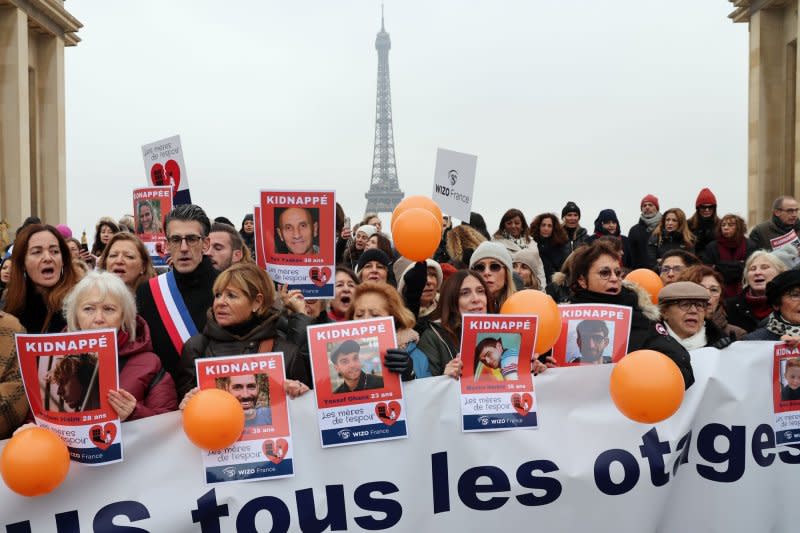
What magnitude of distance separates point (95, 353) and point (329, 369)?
3.88 ft

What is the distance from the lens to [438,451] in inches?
212

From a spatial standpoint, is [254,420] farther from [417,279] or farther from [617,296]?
[617,296]

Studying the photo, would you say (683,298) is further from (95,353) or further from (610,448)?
(95,353)

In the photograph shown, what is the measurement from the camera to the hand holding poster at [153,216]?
8.81m

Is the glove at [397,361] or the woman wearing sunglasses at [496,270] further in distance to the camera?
the woman wearing sunglasses at [496,270]

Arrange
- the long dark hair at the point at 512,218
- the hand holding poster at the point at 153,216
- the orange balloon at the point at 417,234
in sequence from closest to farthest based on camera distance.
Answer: the orange balloon at the point at 417,234, the hand holding poster at the point at 153,216, the long dark hair at the point at 512,218

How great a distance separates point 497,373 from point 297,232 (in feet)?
5.71

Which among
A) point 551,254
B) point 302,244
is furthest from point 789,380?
point 551,254

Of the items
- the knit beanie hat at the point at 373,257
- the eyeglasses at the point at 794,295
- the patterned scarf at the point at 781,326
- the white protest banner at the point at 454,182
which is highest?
the white protest banner at the point at 454,182

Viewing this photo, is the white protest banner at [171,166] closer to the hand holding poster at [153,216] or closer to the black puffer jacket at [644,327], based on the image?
the hand holding poster at [153,216]

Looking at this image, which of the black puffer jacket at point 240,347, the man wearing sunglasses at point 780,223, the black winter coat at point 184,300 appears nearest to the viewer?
the black puffer jacket at point 240,347

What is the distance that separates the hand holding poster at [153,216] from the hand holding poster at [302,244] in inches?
108

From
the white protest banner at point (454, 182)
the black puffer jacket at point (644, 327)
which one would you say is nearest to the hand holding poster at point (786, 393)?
the black puffer jacket at point (644, 327)

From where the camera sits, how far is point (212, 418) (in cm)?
475
